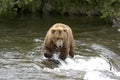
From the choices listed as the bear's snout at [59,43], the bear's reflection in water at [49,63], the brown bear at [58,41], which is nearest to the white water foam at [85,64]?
the bear's reflection in water at [49,63]

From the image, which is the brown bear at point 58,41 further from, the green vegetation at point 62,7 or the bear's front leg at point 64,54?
the green vegetation at point 62,7

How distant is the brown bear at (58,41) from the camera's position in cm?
988

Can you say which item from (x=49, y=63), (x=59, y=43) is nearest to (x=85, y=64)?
(x=49, y=63)

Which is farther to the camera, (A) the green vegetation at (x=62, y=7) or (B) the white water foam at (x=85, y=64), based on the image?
(A) the green vegetation at (x=62, y=7)

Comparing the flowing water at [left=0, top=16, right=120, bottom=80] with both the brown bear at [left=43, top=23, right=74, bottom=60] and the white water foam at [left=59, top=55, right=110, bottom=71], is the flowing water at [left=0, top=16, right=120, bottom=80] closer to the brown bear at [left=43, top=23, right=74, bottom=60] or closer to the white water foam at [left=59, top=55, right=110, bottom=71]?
the white water foam at [left=59, top=55, right=110, bottom=71]

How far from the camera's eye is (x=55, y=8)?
2691cm

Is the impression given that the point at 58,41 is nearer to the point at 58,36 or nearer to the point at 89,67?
the point at 58,36

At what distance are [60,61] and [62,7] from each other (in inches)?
616

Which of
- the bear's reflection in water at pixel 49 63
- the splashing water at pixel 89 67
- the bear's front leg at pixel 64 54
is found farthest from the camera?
the bear's front leg at pixel 64 54

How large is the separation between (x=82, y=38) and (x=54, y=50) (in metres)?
5.81

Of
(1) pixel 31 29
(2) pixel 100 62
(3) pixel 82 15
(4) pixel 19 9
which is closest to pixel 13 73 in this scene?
(2) pixel 100 62

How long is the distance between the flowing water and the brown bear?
27 centimetres

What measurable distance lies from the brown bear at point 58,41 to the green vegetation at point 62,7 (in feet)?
31.5

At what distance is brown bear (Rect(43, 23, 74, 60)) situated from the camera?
9875 mm
